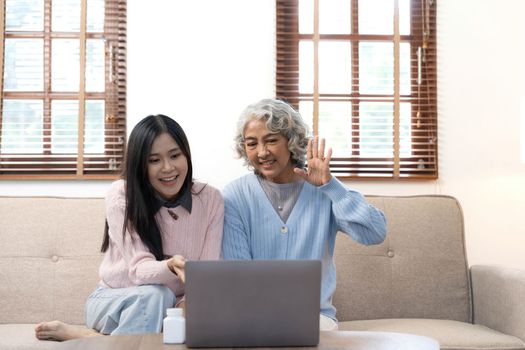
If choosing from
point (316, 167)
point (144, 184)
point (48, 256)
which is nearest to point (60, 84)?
point (48, 256)

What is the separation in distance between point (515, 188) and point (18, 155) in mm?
2225

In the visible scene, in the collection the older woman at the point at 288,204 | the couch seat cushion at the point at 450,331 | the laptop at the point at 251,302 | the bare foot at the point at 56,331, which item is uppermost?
the older woman at the point at 288,204

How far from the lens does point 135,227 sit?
214 centimetres

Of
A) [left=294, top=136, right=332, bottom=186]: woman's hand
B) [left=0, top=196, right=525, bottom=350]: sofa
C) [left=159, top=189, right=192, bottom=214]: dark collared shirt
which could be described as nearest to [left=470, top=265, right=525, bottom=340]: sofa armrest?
[left=0, top=196, right=525, bottom=350]: sofa

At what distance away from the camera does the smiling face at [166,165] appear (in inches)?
86.0

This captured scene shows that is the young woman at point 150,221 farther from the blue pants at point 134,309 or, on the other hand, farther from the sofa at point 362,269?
the sofa at point 362,269

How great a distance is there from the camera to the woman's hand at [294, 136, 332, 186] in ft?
7.29

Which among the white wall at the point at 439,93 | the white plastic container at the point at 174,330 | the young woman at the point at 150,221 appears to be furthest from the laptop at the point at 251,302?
the white wall at the point at 439,93

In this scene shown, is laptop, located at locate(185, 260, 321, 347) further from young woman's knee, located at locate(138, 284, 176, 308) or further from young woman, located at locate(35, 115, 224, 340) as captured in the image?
young woman, located at locate(35, 115, 224, 340)

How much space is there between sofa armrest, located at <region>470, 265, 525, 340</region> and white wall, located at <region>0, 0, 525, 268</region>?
0.45 m

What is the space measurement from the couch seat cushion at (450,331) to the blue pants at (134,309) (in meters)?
0.84

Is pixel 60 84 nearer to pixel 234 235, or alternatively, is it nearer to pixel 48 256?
pixel 48 256

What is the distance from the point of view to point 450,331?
243 cm

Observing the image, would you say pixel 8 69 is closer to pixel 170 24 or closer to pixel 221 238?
pixel 170 24
